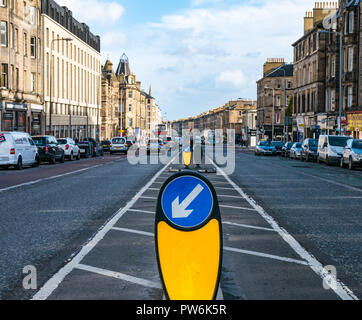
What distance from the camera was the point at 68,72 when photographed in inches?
2955

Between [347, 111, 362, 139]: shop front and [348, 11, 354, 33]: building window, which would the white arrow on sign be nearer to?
[347, 111, 362, 139]: shop front

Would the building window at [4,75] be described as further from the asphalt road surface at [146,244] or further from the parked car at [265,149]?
the asphalt road surface at [146,244]

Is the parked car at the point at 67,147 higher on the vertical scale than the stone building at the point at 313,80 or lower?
lower

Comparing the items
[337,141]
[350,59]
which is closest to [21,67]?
[337,141]

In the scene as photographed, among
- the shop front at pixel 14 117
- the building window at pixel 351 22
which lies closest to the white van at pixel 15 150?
the shop front at pixel 14 117

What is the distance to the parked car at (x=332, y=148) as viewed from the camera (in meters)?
35.2

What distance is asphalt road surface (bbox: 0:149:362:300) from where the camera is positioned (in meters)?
5.89

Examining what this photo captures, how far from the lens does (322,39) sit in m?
66.5

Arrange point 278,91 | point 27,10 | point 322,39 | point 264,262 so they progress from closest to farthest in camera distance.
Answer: point 264,262, point 27,10, point 322,39, point 278,91

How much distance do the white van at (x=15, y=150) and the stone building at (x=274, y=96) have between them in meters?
75.4

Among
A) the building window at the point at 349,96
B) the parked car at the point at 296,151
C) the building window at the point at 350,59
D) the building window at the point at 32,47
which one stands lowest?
the parked car at the point at 296,151
